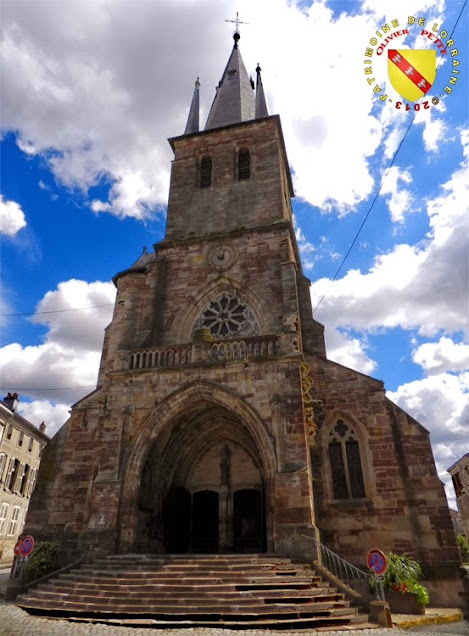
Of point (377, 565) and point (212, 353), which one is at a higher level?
point (212, 353)

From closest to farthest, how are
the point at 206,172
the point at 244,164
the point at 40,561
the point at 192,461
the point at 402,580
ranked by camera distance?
the point at 402,580 < the point at 40,561 < the point at 192,461 < the point at 244,164 < the point at 206,172

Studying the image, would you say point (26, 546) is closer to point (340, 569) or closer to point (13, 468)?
point (340, 569)

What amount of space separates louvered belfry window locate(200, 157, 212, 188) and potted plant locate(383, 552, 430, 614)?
16.7m

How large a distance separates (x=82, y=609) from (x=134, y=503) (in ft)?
12.2

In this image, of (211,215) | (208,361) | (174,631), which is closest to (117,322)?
(208,361)

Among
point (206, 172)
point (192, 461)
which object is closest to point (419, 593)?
point (192, 461)

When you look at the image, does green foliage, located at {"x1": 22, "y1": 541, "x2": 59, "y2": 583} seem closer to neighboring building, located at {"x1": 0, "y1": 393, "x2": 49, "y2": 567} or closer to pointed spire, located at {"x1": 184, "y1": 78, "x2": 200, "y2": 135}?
neighboring building, located at {"x1": 0, "y1": 393, "x2": 49, "y2": 567}

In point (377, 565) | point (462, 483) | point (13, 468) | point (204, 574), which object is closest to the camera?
point (377, 565)

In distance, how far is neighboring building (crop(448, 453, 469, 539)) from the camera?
111 feet

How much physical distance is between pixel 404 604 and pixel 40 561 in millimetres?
8627

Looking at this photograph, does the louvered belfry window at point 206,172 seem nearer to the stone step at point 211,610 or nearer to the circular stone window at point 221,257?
the circular stone window at point 221,257

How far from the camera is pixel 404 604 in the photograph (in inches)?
365

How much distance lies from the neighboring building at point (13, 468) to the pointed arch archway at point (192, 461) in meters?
15.8

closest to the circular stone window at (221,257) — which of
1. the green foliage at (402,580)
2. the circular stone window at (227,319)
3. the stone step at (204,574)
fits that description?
the circular stone window at (227,319)
